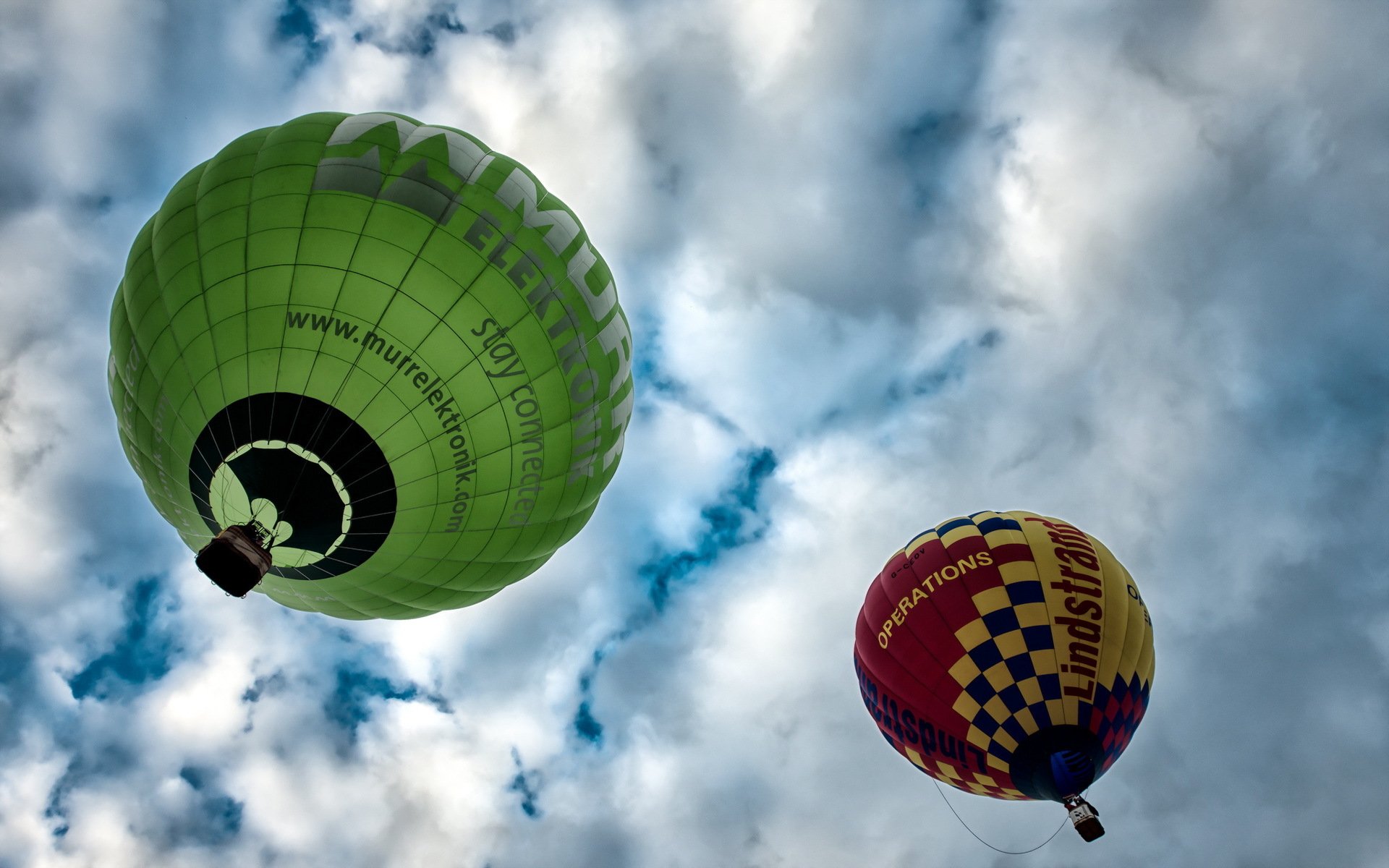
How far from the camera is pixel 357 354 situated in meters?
7.85

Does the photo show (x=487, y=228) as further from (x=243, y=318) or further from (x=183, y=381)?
(x=183, y=381)

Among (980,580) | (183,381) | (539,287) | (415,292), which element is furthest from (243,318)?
(980,580)

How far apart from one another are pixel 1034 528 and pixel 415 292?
34.1 ft

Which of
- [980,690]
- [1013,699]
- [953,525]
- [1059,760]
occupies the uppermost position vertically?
[953,525]

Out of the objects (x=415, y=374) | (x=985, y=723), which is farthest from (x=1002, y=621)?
(x=415, y=374)

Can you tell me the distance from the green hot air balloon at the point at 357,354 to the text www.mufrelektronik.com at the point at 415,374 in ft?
0.06

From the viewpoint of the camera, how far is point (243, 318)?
7.93 meters

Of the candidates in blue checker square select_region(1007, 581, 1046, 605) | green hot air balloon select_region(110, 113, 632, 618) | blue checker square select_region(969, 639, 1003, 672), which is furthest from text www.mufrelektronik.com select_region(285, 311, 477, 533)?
blue checker square select_region(1007, 581, 1046, 605)

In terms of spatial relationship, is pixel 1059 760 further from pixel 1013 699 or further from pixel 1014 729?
pixel 1013 699

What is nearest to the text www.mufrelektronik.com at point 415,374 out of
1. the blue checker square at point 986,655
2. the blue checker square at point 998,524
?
the blue checker square at point 986,655

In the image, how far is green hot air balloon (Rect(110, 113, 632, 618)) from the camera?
7.86m

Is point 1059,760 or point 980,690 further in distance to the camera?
point 980,690

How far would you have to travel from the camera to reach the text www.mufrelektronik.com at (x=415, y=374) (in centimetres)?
784

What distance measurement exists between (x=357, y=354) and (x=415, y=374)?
63 cm
